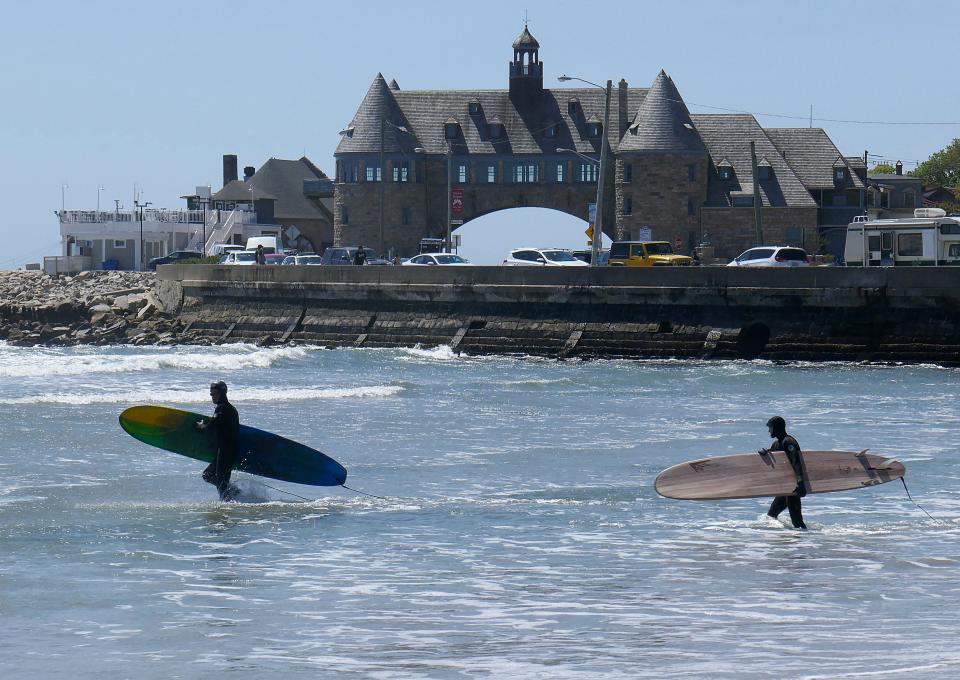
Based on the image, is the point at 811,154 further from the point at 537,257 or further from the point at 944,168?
the point at 944,168

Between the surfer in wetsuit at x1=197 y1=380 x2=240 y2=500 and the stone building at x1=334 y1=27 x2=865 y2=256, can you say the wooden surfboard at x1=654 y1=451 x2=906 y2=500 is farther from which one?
the stone building at x1=334 y1=27 x2=865 y2=256

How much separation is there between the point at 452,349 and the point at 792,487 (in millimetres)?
31190

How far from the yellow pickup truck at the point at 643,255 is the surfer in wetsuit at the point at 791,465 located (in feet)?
128

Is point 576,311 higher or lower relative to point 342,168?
lower

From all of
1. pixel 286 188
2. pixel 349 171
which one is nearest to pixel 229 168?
pixel 286 188

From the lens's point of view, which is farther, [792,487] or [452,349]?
[452,349]

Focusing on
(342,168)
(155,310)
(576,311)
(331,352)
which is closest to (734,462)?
(576,311)

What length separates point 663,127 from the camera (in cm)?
7844

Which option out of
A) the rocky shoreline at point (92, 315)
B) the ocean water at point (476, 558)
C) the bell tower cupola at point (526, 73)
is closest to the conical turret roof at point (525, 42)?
the bell tower cupola at point (526, 73)

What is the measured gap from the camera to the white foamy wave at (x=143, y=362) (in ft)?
129

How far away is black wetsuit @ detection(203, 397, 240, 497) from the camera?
15.5 meters

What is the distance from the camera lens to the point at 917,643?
33.6ft

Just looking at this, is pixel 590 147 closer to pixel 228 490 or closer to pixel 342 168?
pixel 342 168

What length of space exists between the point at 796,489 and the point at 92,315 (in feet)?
160
